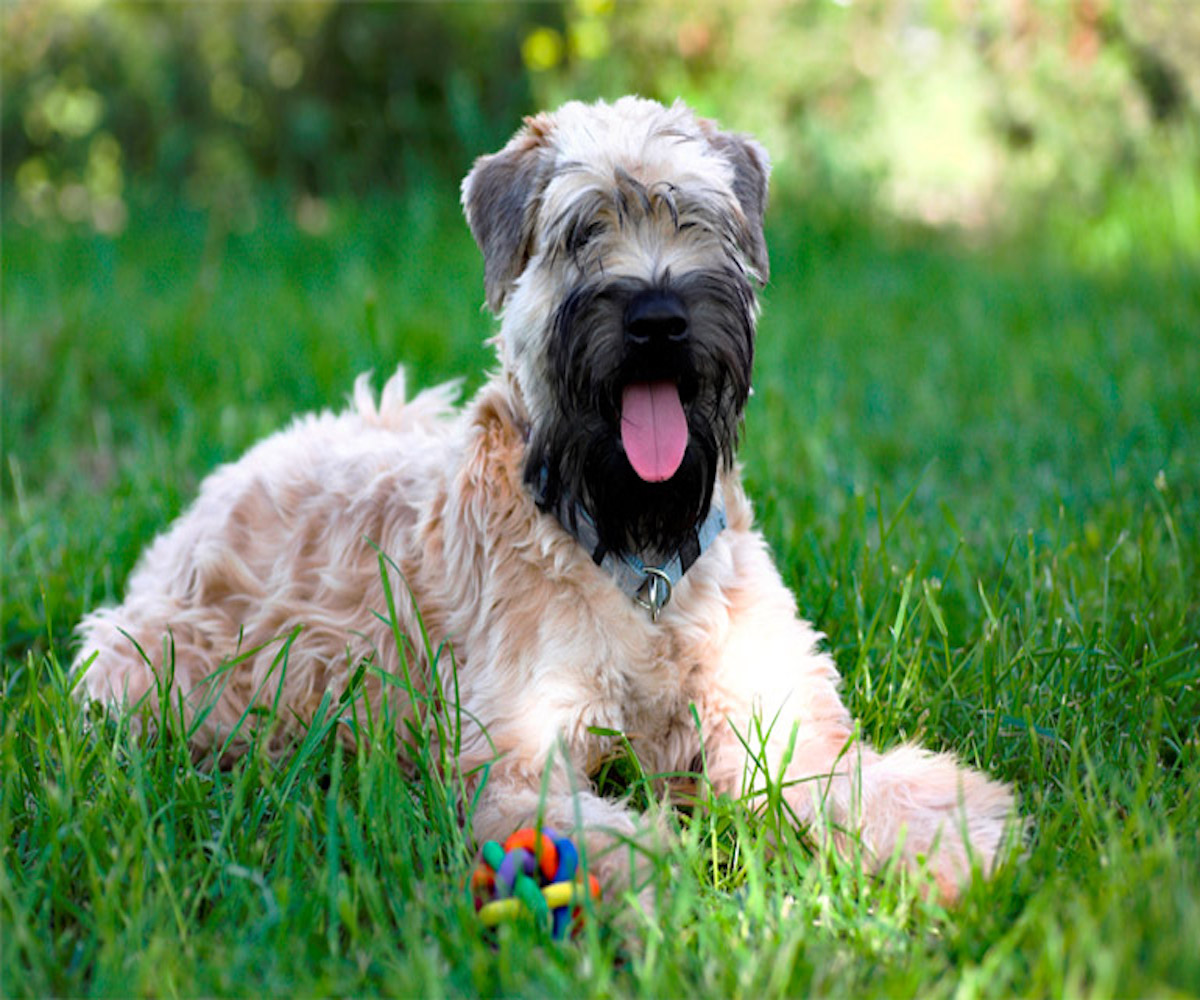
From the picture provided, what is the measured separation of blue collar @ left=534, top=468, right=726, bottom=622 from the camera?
3.26 m

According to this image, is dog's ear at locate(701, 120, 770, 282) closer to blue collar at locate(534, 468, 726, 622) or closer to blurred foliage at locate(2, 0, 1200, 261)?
blue collar at locate(534, 468, 726, 622)

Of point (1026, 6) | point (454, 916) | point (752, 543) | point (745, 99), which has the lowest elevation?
point (454, 916)

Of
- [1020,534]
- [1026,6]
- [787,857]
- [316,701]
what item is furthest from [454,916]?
[1026,6]

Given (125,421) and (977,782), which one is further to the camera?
(125,421)

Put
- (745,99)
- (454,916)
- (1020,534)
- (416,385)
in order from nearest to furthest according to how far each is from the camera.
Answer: (454,916) < (1020,534) < (416,385) < (745,99)

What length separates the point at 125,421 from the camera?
665 cm

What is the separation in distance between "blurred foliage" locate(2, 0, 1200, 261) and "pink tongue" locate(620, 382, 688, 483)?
7.62 m

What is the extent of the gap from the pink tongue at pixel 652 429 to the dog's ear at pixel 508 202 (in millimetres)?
560

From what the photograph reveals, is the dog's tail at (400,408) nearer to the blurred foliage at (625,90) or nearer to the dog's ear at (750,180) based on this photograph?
the dog's ear at (750,180)

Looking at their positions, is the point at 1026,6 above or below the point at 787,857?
above

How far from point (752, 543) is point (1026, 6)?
9.18 meters

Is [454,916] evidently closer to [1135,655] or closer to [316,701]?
[316,701]

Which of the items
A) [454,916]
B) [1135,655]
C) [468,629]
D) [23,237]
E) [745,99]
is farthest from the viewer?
[745,99]

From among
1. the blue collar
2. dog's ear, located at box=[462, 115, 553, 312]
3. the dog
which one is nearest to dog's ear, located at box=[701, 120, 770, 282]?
the dog
